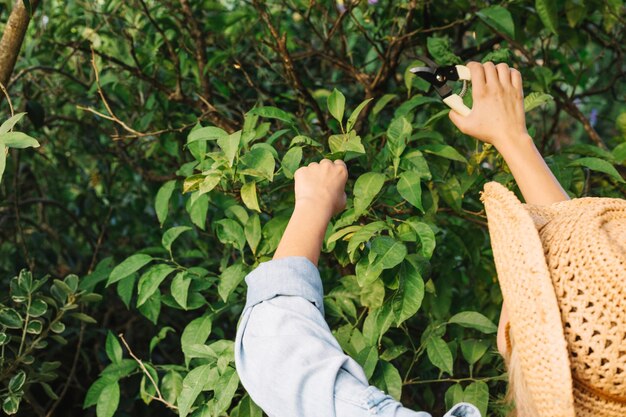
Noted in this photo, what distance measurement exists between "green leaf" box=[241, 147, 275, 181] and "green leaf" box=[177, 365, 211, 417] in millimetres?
407

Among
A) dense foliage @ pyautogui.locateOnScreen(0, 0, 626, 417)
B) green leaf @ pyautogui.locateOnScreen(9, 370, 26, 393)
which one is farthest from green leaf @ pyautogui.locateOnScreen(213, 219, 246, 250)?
green leaf @ pyautogui.locateOnScreen(9, 370, 26, 393)

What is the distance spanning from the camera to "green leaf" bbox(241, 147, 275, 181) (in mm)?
1420

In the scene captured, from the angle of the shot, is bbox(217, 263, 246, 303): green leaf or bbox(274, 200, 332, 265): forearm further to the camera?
bbox(217, 263, 246, 303): green leaf

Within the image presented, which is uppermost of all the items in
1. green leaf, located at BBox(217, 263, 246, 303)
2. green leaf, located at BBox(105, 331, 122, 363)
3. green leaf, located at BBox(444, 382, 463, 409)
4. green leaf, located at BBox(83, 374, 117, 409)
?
green leaf, located at BBox(217, 263, 246, 303)

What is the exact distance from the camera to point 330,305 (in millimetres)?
1618

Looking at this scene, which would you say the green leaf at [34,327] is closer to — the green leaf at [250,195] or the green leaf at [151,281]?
the green leaf at [151,281]

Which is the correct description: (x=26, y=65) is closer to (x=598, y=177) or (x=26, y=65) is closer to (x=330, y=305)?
(x=330, y=305)

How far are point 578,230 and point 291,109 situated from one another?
4.46 ft

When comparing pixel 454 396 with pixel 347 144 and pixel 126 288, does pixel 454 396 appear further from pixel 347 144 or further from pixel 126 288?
pixel 126 288

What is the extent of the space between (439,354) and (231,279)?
46 cm

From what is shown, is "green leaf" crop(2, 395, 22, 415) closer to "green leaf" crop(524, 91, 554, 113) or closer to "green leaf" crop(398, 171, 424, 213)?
"green leaf" crop(398, 171, 424, 213)

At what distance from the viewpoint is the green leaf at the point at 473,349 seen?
1.63 m

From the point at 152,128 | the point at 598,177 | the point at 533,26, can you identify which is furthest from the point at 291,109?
the point at 598,177

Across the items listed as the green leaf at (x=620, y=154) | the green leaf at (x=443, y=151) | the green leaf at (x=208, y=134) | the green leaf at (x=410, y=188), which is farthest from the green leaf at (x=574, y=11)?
the green leaf at (x=208, y=134)
